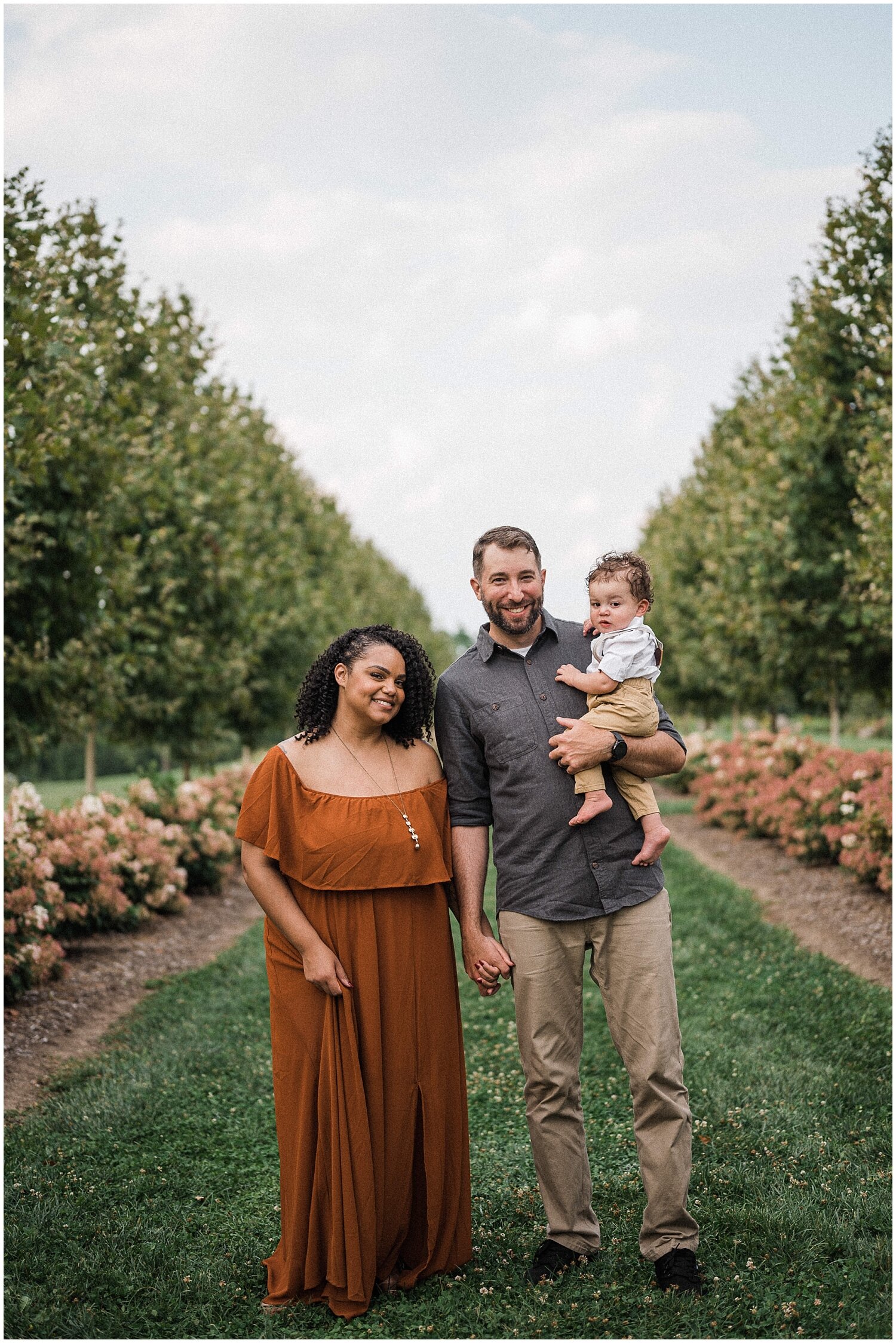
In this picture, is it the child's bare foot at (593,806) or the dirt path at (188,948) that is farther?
the dirt path at (188,948)

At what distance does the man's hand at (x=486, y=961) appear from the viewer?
4105 millimetres

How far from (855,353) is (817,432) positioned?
0.93 meters

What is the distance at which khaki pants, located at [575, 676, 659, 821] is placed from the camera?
13.4 ft

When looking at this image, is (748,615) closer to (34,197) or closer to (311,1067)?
(34,197)

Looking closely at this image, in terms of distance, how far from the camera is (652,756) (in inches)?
163

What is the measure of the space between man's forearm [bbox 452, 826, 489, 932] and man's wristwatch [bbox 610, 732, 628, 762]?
0.55 metres

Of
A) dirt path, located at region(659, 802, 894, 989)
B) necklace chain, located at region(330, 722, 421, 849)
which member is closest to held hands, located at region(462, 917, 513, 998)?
necklace chain, located at region(330, 722, 421, 849)

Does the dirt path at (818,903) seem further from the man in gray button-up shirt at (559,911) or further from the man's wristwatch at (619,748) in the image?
the man's wristwatch at (619,748)

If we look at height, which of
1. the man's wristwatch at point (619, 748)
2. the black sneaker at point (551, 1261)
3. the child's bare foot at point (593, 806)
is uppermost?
the man's wristwatch at point (619, 748)

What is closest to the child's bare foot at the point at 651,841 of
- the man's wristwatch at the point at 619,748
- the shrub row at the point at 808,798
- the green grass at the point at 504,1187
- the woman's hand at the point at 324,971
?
the man's wristwatch at the point at 619,748

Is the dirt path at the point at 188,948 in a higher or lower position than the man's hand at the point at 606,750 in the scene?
lower

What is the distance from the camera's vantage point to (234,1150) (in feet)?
18.3

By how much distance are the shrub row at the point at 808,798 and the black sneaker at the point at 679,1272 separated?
6.21 metres

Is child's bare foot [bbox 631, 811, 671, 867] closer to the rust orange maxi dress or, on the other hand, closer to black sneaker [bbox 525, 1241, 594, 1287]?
the rust orange maxi dress
